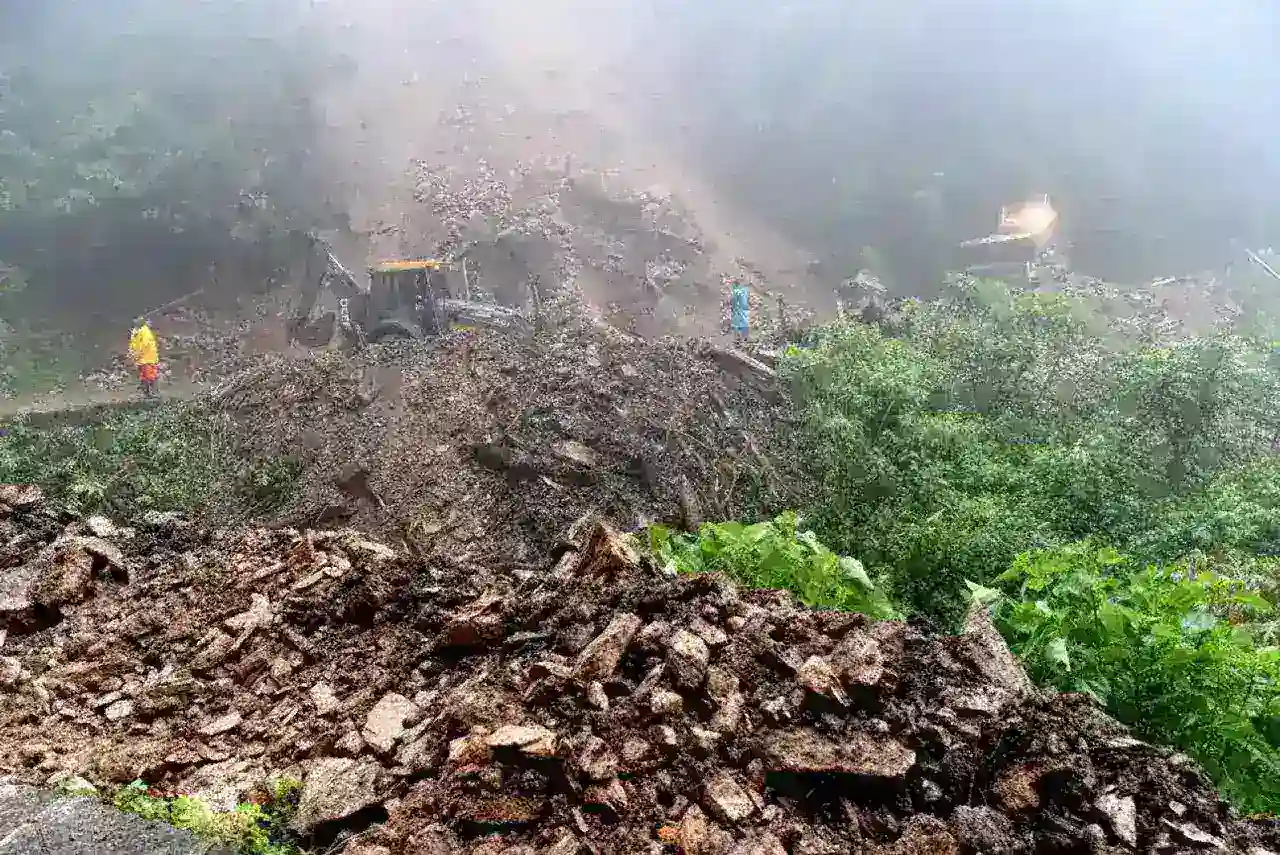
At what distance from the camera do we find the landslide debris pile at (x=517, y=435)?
9086 mm

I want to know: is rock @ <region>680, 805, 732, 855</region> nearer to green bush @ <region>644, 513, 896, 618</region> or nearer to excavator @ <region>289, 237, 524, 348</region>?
green bush @ <region>644, 513, 896, 618</region>

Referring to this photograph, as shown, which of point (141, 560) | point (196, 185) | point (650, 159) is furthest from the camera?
point (650, 159)

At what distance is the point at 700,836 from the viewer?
107 inches

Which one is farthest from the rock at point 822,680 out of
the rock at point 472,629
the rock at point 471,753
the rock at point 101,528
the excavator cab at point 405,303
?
the excavator cab at point 405,303

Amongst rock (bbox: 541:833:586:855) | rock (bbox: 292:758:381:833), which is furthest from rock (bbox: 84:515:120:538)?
rock (bbox: 541:833:586:855)

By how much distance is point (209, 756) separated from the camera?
3.51 m

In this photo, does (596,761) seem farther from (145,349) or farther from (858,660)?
(145,349)

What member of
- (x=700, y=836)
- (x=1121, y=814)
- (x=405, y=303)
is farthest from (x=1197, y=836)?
(x=405, y=303)

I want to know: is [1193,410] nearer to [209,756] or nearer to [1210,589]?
[1210,589]

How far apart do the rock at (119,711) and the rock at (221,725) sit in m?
0.48

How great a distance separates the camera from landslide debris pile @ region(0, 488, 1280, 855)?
2.81 m

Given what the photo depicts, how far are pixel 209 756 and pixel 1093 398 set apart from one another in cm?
929

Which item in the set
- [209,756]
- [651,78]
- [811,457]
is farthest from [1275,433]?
[651,78]

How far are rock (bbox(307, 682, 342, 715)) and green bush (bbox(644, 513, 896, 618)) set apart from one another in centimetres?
202
